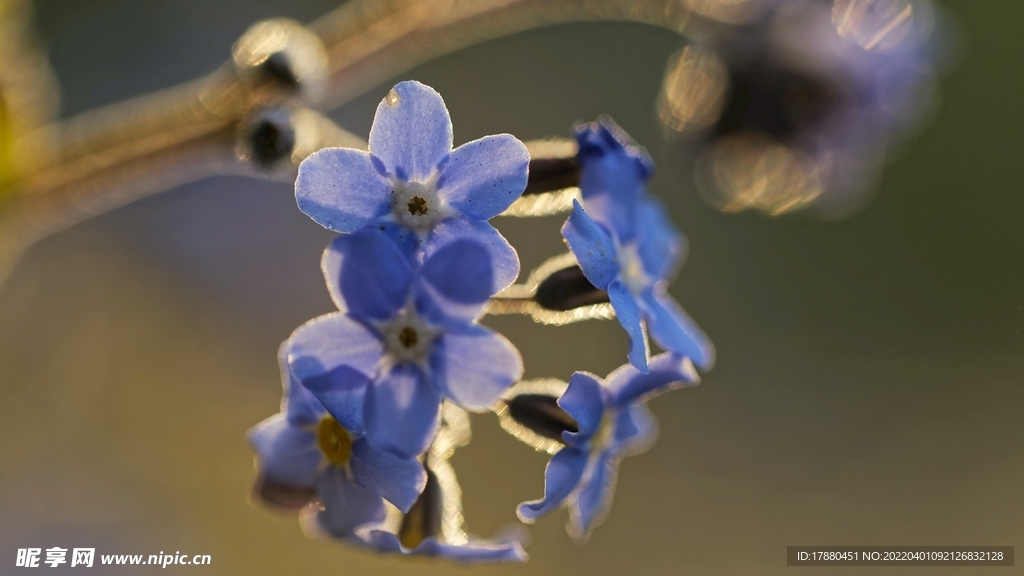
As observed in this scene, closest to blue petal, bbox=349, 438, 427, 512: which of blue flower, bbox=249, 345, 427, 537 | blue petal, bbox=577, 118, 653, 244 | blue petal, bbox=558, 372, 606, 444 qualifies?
blue flower, bbox=249, 345, 427, 537

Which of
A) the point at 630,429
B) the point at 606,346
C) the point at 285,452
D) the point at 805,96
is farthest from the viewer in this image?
the point at 606,346

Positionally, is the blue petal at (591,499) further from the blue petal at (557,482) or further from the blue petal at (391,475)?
the blue petal at (391,475)

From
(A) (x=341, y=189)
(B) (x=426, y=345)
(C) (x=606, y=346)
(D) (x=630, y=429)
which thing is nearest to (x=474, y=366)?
(B) (x=426, y=345)

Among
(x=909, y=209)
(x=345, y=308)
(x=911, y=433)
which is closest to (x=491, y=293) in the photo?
(x=345, y=308)

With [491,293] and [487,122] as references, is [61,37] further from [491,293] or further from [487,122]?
[491,293]

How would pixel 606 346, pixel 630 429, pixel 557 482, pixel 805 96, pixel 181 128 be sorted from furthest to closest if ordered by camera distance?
pixel 606 346 < pixel 805 96 < pixel 181 128 < pixel 630 429 < pixel 557 482

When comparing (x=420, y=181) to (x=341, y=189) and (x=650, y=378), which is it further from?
(x=650, y=378)

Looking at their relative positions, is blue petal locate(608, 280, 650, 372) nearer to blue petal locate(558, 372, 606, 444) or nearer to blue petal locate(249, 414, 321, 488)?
blue petal locate(558, 372, 606, 444)
